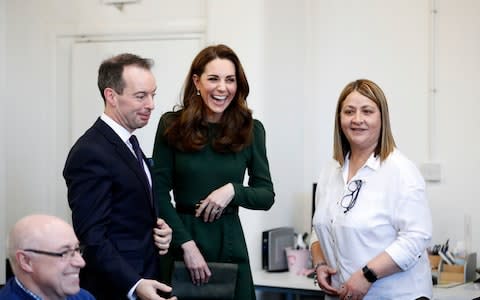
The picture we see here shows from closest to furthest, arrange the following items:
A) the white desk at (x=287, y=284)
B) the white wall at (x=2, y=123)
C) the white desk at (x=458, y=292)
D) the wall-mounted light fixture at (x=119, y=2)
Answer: the white desk at (x=458, y=292) < the white desk at (x=287, y=284) < the wall-mounted light fixture at (x=119, y=2) < the white wall at (x=2, y=123)

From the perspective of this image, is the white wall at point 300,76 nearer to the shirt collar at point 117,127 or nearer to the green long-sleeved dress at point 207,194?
the green long-sleeved dress at point 207,194

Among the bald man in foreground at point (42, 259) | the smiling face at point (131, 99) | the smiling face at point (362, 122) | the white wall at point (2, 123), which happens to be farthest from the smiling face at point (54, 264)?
the white wall at point (2, 123)

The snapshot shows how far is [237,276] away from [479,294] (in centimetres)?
154

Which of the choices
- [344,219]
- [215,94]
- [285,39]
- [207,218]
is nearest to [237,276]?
[207,218]

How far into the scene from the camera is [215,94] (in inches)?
108

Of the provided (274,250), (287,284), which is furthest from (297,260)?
(287,284)

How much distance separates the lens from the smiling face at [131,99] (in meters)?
2.41

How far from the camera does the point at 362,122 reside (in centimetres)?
278

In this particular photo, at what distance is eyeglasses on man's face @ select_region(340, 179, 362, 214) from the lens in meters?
2.74

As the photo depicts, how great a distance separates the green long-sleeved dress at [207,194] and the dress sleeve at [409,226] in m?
0.48

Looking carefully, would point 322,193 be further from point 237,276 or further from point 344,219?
point 237,276

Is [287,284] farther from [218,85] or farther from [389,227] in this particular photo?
[218,85]

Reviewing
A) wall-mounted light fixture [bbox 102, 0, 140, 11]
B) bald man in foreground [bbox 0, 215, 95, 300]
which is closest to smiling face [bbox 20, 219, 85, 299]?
bald man in foreground [bbox 0, 215, 95, 300]

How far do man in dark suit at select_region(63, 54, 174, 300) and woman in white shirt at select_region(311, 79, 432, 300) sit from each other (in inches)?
25.5
